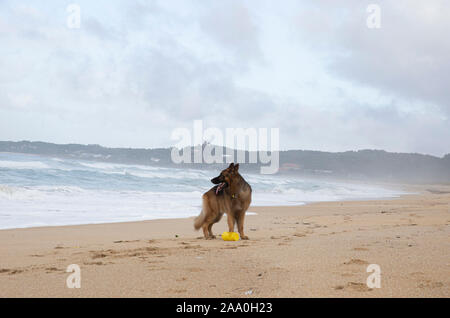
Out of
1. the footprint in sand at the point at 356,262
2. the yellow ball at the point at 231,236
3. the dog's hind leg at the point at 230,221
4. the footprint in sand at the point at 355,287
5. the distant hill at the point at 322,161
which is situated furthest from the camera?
the distant hill at the point at 322,161

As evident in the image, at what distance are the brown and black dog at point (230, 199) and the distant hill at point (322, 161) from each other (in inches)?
1929

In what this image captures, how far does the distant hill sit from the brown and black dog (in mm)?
49001

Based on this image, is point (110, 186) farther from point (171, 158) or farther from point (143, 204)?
point (171, 158)

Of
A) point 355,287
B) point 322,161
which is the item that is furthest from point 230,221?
point 322,161

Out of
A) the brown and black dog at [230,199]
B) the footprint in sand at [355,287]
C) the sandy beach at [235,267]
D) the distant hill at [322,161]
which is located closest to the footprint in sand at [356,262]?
the sandy beach at [235,267]

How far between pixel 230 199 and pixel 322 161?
80.9 m

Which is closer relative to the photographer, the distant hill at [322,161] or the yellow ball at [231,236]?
the yellow ball at [231,236]

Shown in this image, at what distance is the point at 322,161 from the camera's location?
85625 mm

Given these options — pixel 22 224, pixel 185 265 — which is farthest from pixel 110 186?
pixel 185 265

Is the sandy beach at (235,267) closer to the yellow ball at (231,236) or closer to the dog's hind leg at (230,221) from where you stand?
the yellow ball at (231,236)

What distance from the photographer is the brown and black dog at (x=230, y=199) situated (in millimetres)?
7051

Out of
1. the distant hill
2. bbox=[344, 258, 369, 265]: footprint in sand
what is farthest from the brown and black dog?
the distant hill

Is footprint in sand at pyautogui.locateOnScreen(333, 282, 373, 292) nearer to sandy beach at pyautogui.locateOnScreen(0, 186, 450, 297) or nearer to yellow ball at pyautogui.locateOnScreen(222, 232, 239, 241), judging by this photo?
sandy beach at pyautogui.locateOnScreen(0, 186, 450, 297)
